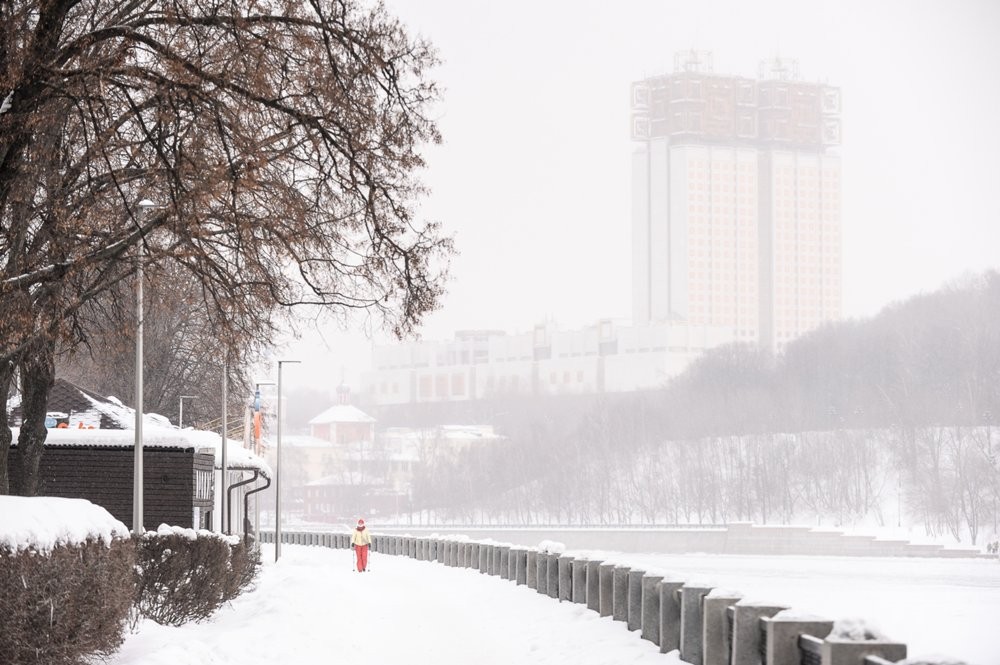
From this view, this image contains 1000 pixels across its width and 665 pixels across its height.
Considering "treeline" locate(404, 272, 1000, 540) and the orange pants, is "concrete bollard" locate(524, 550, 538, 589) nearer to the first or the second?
the orange pants

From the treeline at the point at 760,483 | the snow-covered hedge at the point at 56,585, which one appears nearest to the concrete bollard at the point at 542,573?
the snow-covered hedge at the point at 56,585

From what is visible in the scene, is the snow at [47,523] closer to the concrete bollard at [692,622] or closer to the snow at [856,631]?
the concrete bollard at [692,622]

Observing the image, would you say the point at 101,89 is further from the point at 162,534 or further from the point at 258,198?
the point at 162,534

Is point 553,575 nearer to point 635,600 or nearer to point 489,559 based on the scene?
point 635,600

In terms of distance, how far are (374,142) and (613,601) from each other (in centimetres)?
611

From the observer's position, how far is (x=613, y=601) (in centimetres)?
1866

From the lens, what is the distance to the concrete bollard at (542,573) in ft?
84.0

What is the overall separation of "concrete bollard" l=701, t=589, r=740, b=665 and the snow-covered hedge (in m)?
5.19

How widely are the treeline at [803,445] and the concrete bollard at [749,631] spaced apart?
112497 mm

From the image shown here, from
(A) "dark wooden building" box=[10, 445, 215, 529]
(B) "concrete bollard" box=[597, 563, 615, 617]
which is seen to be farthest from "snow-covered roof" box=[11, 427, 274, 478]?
(B) "concrete bollard" box=[597, 563, 615, 617]

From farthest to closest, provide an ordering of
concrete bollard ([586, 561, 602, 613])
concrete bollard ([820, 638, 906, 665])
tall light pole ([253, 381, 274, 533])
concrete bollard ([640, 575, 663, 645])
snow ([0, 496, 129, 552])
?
tall light pole ([253, 381, 274, 533]) → concrete bollard ([586, 561, 602, 613]) → concrete bollard ([640, 575, 663, 645]) → snow ([0, 496, 129, 552]) → concrete bollard ([820, 638, 906, 665])

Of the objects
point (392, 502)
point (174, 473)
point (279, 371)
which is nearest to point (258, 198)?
point (174, 473)

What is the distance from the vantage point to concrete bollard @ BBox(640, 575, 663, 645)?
15719 mm

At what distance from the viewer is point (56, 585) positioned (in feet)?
43.3
